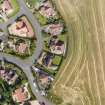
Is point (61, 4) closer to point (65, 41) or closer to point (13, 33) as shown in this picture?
point (65, 41)

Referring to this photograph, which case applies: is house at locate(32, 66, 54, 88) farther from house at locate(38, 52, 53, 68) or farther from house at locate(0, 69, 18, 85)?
house at locate(0, 69, 18, 85)

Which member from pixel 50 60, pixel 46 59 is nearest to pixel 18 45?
pixel 46 59

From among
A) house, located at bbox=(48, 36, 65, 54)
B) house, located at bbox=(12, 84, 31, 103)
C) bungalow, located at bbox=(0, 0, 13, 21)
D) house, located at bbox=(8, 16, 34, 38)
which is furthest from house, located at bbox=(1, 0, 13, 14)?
house, located at bbox=(12, 84, 31, 103)

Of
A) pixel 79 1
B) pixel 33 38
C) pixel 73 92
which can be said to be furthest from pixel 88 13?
pixel 73 92

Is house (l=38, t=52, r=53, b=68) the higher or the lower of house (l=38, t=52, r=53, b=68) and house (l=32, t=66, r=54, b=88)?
the higher

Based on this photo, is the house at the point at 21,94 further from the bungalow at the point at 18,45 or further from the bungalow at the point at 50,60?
the bungalow at the point at 18,45

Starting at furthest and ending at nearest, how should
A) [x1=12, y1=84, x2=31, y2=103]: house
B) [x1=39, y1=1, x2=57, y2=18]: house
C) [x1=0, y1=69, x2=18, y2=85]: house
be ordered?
[x1=12, y1=84, x2=31, y2=103]: house, [x1=0, y1=69, x2=18, y2=85]: house, [x1=39, y1=1, x2=57, y2=18]: house
